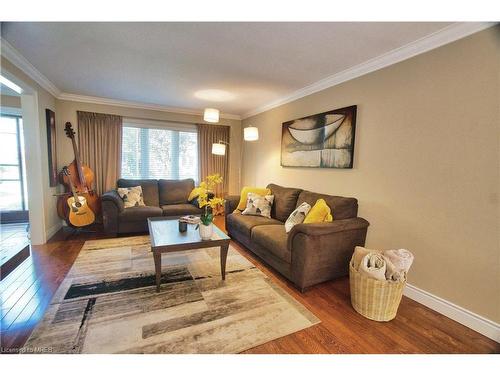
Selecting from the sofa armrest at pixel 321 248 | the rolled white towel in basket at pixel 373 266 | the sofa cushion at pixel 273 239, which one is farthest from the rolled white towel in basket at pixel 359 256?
the sofa cushion at pixel 273 239

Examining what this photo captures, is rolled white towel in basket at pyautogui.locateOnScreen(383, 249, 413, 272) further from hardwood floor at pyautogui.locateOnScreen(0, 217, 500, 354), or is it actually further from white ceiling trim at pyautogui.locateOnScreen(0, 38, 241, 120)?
white ceiling trim at pyautogui.locateOnScreen(0, 38, 241, 120)

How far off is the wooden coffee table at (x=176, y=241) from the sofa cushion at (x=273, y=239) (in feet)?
1.56

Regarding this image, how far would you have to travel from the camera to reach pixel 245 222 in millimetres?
3143

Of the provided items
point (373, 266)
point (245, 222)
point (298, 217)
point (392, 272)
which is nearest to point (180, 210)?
point (245, 222)

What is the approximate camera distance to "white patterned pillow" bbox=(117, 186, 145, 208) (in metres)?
3.87

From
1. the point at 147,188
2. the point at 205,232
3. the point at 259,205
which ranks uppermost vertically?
the point at 147,188

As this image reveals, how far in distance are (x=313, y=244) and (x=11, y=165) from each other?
5787 mm

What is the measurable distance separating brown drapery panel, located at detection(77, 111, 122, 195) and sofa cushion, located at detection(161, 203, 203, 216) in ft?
3.91

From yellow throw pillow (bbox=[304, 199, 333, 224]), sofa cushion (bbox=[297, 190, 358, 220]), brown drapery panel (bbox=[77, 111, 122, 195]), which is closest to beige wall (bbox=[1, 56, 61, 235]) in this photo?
brown drapery panel (bbox=[77, 111, 122, 195])

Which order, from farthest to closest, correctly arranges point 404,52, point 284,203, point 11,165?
point 11,165 < point 284,203 < point 404,52

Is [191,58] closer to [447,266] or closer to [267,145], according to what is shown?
[267,145]

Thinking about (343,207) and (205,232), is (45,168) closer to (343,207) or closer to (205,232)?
(205,232)

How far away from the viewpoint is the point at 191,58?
2422mm
